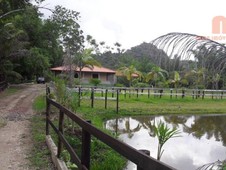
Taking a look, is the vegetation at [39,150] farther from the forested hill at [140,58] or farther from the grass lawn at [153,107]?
the grass lawn at [153,107]

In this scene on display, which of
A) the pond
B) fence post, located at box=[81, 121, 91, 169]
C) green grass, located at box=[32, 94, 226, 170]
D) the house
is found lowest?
the pond

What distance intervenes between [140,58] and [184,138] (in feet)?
50.0

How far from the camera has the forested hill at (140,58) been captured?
5.56 meters

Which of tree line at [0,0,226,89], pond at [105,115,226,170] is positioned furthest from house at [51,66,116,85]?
pond at [105,115,226,170]

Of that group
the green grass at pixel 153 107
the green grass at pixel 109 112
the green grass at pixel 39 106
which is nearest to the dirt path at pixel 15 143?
the green grass at pixel 109 112

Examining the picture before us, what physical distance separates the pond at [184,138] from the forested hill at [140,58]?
8.56ft

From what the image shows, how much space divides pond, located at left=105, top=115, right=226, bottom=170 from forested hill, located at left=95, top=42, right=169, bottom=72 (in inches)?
A: 103

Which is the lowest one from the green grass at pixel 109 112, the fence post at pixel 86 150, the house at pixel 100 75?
the green grass at pixel 109 112

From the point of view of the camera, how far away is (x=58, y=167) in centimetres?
548

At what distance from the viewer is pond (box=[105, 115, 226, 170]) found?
29.4 ft

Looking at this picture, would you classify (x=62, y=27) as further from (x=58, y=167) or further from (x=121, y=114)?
(x=58, y=167)

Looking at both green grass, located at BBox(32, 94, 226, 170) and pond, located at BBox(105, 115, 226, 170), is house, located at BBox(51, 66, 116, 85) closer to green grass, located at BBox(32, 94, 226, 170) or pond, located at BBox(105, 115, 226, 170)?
green grass, located at BBox(32, 94, 226, 170)

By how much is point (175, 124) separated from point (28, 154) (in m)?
9.80

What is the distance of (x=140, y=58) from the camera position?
1051 inches
